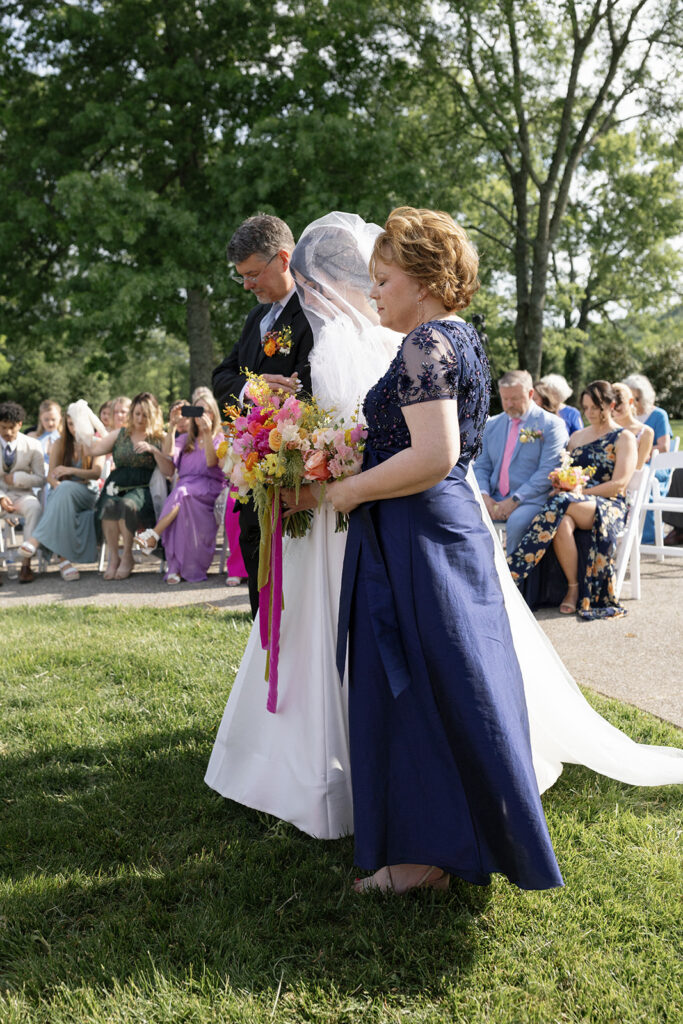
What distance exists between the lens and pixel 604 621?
6.89 meters

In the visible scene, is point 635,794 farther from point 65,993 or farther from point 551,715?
point 65,993

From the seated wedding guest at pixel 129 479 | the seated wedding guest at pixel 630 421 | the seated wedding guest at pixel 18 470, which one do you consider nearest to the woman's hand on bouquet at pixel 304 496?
the seated wedding guest at pixel 630 421

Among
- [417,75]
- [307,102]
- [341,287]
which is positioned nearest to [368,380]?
[341,287]

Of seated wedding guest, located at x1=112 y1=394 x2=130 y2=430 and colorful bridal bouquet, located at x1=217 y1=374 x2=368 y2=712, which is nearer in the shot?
colorful bridal bouquet, located at x1=217 y1=374 x2=368 y2=712

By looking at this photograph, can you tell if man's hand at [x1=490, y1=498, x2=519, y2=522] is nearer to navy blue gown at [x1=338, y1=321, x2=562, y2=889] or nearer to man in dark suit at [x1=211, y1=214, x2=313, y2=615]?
man in dark suit at [x1=211, y1=214, x2=313, y2=615]

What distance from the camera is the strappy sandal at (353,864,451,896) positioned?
9.77ft

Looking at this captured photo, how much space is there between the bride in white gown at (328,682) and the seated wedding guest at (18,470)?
22.8 ft

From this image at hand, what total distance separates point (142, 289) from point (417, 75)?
855 centimetres

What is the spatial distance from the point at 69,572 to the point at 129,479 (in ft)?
4.08

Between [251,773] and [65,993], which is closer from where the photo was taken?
[65,993]

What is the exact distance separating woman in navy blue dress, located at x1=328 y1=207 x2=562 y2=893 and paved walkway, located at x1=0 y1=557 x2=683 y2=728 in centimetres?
216

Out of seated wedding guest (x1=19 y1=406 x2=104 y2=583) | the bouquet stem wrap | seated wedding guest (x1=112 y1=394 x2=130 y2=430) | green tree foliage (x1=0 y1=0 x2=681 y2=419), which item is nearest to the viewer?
the bouquet stem wrap

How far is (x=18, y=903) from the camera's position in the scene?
2982mm

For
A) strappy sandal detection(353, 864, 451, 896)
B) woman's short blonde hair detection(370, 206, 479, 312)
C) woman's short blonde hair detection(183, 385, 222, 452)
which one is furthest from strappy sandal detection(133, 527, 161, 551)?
woman's short blonde hair detection(370, 206, 479, 312)
